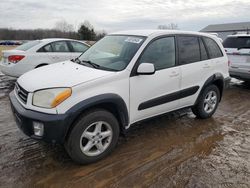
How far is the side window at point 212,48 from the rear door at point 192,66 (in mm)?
152

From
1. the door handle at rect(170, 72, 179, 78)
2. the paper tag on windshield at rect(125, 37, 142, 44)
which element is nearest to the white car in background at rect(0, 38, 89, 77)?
the paper tag on windshield at rect(125, 37, 142, 44)

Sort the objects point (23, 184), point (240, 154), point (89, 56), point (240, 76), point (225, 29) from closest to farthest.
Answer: point (23, 184), point (240, 154), point (89, 56), point (240, 76), point (225, 29)

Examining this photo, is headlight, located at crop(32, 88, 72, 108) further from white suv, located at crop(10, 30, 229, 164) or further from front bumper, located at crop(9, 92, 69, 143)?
front bumper, located at crop(9, 92, 69, 143)

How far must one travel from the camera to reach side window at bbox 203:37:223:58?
185 inches

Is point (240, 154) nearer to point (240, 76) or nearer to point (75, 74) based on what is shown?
point (75, 74)

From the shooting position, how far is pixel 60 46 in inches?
305

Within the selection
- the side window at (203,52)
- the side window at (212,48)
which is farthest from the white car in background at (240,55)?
the side window at (203,52)

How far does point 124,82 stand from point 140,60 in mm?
473

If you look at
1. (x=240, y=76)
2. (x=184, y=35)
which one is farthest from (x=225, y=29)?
(x=184, y=35)

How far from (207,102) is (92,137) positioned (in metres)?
2.82

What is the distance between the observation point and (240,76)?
727cm

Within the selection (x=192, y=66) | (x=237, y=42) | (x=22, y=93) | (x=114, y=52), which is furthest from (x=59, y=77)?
(x=237, y=42)

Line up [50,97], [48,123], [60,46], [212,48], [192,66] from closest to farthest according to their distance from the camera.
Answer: [48,123] < [50,97] < [192,66] < [212,48] < [60,46]

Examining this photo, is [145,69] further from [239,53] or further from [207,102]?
[239,53]
